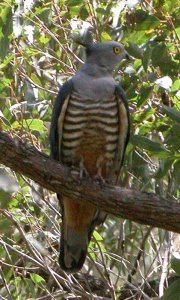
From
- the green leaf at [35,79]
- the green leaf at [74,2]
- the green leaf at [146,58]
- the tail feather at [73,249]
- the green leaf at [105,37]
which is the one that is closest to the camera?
the green leaf at [146,58]

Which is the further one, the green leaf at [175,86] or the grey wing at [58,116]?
the green leaf at [175,86]

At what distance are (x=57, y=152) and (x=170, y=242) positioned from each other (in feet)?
3.67

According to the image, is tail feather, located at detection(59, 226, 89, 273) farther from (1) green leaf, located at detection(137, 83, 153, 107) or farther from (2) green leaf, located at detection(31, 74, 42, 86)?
(2) green leaf, located at detection(31, 74, 42, 86)

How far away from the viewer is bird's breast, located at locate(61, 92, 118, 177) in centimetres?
456

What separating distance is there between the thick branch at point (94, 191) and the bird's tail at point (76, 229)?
0.66 m

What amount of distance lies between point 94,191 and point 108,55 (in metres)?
1.21

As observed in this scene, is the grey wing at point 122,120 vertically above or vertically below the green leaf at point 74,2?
below

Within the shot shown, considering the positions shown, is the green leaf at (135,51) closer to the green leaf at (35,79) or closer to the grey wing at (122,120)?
the grey wing at (122,120)

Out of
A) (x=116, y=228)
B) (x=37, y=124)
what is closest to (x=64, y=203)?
(x=37, y=124)

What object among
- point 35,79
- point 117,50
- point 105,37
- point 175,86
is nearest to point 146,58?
point 175,86

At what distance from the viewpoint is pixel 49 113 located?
569cm

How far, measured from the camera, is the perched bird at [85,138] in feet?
15.0

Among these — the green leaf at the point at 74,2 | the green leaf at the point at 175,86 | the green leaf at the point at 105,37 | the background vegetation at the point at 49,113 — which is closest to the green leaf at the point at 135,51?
the background vegetation at the point at 49,113

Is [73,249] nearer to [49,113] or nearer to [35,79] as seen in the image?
[49,113]
